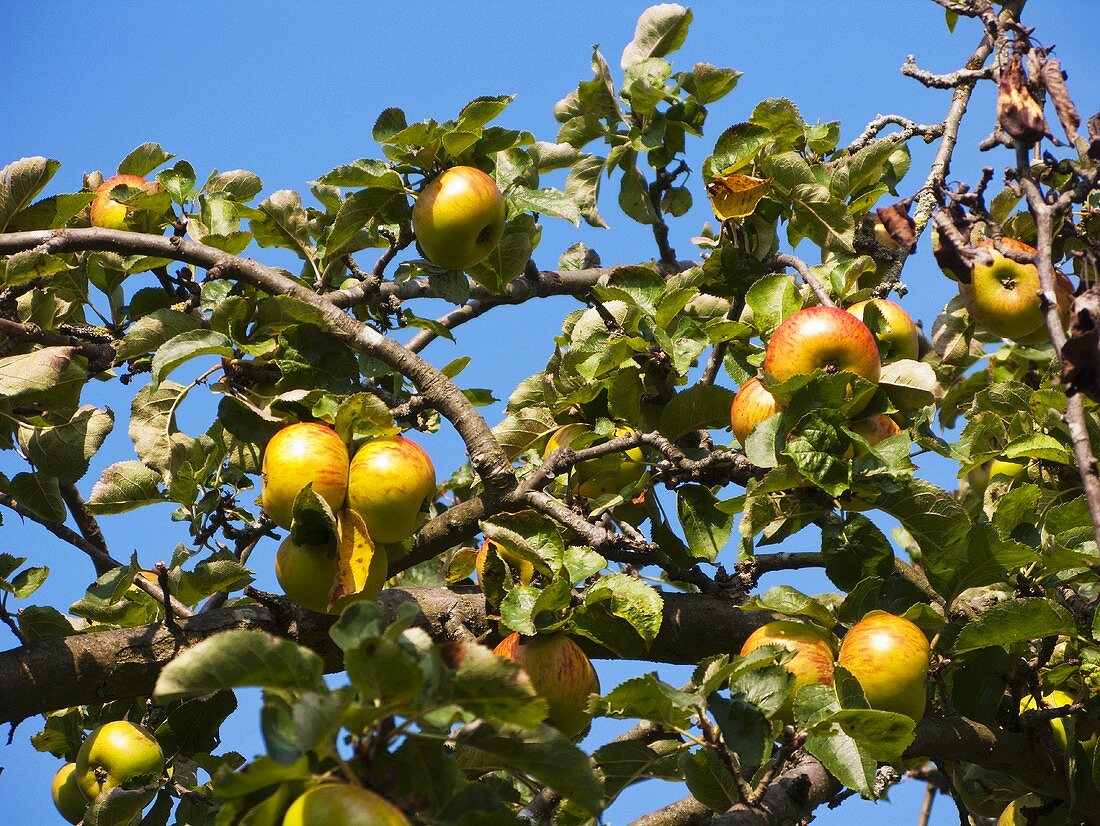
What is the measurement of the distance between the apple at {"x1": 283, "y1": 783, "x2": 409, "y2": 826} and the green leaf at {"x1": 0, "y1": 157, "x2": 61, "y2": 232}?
199 cm

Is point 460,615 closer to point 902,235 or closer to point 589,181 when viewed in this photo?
point 902,235

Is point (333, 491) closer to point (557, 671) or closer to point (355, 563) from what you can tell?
point (355, 563)

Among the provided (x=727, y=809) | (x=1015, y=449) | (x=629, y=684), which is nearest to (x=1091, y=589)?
(x=1015, y=449)

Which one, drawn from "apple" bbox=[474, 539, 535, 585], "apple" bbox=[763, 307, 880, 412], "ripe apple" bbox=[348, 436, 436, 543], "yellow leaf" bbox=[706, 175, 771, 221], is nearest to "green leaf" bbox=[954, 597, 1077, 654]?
"apple" bbox=[763, 307, 880, 412]

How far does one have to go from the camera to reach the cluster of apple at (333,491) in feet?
7.46

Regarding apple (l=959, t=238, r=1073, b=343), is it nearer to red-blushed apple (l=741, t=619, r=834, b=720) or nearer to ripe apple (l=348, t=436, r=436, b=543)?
red-blushed apple (l=741, t=619, r=834, b=720)

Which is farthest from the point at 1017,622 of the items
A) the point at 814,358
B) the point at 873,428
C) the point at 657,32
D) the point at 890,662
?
the point at 657,32

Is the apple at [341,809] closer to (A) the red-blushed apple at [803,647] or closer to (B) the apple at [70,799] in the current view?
(A) the red-blushed apple at [803,647]

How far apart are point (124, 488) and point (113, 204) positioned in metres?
0.87

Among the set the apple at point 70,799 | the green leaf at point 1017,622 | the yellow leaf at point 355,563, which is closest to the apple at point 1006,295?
the green leaf at point 1017,622

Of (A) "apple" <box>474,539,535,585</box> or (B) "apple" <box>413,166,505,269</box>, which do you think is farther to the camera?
(B) "apple" <box>413,166,505,269</box>

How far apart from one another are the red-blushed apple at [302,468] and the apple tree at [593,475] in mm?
13

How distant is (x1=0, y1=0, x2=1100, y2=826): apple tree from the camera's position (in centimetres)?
198

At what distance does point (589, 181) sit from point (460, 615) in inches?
67.7
